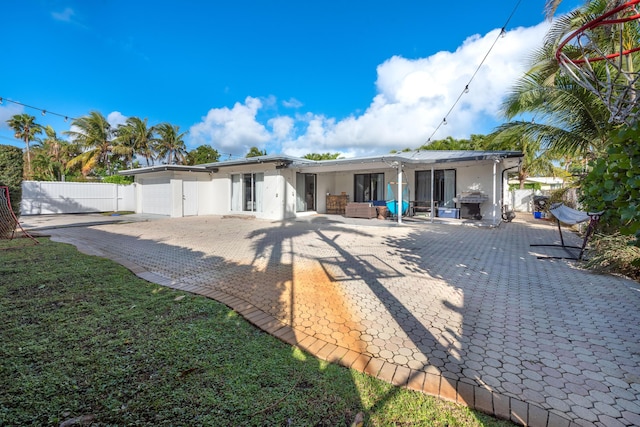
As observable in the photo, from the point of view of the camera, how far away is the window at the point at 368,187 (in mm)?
17062

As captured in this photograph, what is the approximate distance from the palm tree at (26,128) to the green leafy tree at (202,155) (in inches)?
579

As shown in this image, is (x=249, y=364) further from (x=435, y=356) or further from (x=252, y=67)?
(x=252, y=67)

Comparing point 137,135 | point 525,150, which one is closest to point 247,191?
point 137,135

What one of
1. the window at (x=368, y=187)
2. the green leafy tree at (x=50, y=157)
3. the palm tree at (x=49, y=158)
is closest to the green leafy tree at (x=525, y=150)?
the window at (x=368, y=187)

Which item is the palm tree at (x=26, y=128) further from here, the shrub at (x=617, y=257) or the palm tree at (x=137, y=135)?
the shrub at (x=617, y=257)

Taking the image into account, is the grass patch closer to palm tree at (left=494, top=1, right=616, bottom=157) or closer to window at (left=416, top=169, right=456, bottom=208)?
palm tree at (left=494, top=1, right=616, bottom=157)

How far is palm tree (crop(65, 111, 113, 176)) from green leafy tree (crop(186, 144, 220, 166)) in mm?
7265

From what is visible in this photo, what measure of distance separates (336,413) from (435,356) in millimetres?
1214

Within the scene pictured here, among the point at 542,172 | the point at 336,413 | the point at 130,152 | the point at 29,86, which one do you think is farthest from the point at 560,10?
the point at 130,152

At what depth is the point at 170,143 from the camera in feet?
95.0

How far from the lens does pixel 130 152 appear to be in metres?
26.2

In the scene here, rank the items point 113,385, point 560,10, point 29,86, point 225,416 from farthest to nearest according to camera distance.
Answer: point 29,86 → point 560,10 → point 113,385 → point 225,416

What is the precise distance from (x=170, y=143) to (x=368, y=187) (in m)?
21.8

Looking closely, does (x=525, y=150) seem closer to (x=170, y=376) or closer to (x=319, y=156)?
(x=319, y=156)
